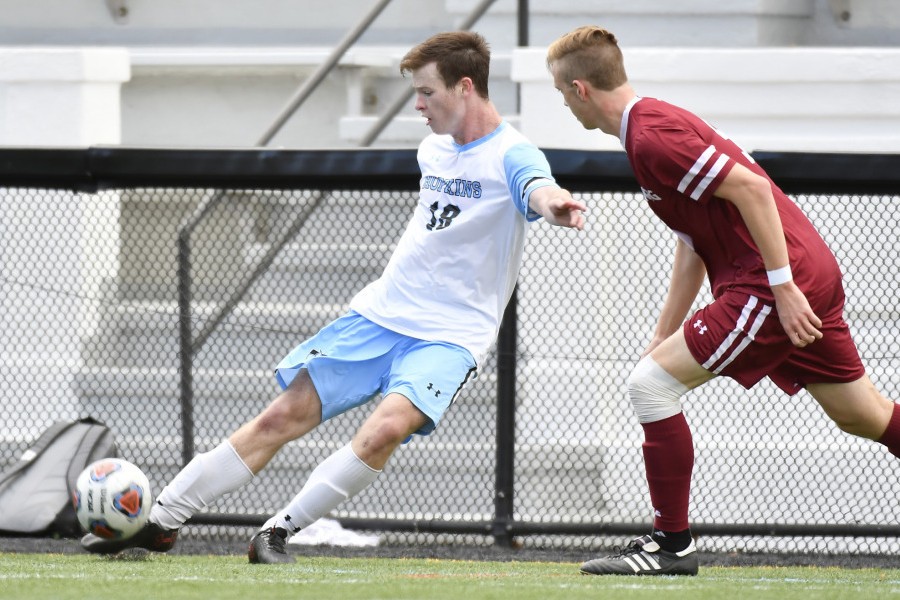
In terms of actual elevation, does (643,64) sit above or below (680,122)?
above

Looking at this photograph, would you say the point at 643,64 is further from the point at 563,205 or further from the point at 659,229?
the point at 563,205

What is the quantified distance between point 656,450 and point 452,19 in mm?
7362

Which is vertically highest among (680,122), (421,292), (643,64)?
(643,64)

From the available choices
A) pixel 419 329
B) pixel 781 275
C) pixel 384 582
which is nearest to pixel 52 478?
pixel 419 329

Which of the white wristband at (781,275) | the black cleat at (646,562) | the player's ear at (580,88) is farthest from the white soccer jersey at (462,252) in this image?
the white wristband at (781,275)

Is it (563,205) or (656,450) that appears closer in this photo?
(563,205)

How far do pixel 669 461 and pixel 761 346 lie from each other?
1.67 feet

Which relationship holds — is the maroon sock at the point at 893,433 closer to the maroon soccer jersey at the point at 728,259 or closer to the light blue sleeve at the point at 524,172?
the maroon soccer jersey at the point at 728,259

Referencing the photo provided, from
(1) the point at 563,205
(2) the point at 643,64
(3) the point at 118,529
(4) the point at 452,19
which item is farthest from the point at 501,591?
(4) the point at 452,19

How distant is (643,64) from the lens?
301 inches

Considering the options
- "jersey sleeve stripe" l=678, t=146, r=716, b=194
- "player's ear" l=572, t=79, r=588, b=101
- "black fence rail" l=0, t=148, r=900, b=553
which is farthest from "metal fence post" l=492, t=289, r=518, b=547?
"jersey sleeve stripe" l=678, t=146, r=716, b=194

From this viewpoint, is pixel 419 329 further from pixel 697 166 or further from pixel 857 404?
pixel 857 404

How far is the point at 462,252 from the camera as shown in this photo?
5.18 metres

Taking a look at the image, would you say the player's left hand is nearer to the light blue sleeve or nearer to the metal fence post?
the light blue sleeve
